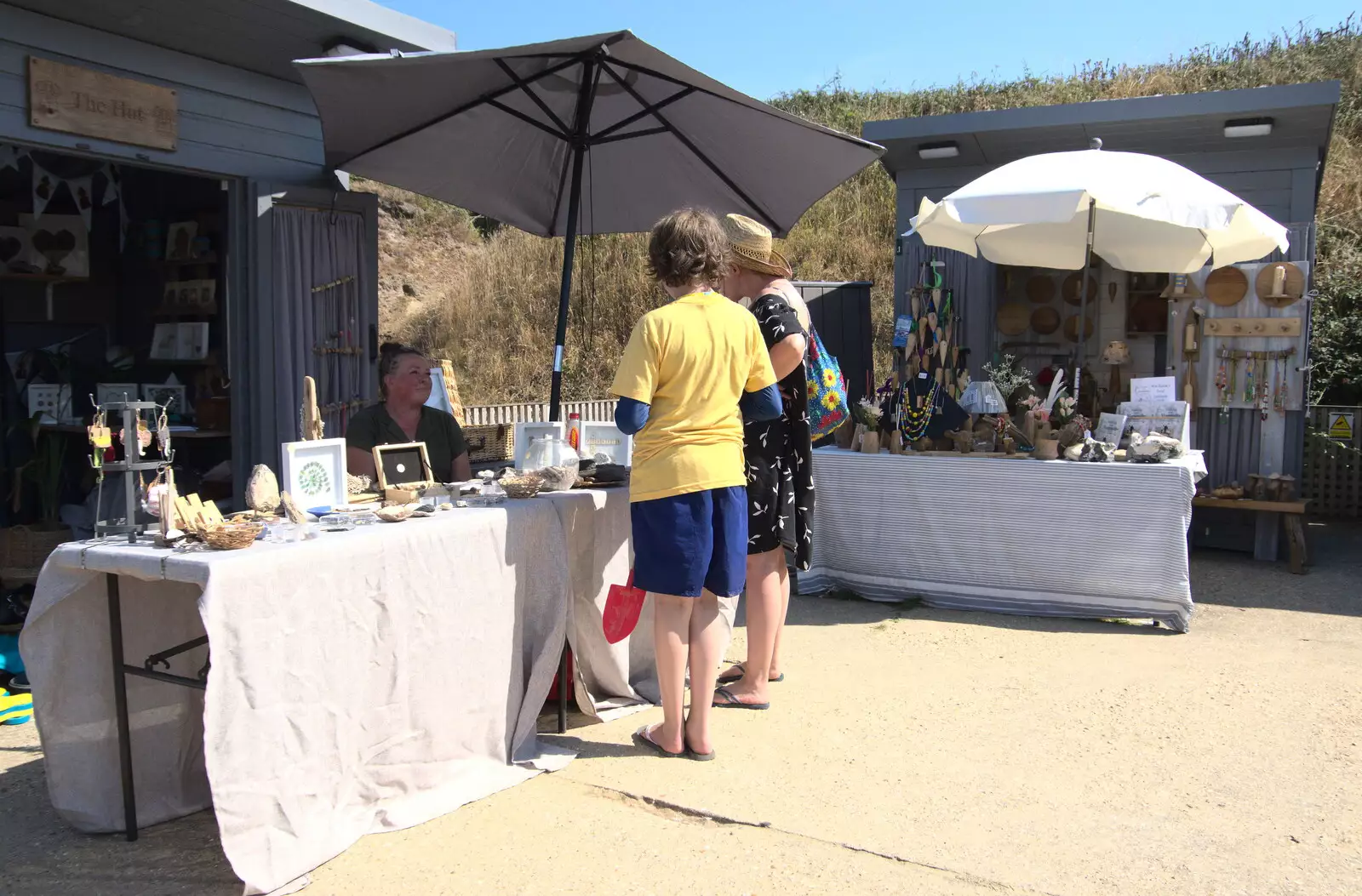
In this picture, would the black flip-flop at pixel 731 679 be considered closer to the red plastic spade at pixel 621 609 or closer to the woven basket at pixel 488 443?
the red plastic spade at pixel 621 609

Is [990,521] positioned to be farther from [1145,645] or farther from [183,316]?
[183,316]

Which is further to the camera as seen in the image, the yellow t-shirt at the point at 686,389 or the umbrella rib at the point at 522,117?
the umbrella rib at the point at 522,117

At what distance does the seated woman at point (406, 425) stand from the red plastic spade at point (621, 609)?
907 millimetres

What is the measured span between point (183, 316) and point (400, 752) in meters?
5.12

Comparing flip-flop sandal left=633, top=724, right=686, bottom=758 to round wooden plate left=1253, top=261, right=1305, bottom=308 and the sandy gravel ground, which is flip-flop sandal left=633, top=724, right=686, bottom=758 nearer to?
the sandy gravel ground

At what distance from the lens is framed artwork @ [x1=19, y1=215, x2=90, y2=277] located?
662 cm

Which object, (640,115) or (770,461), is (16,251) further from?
(770,461)

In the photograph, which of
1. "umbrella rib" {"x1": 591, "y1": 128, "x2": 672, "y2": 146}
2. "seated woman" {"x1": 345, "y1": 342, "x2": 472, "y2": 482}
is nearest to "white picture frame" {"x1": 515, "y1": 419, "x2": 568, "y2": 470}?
"seated woman" {"x1": 345, "y1": 342, "x2": 472, "y2": 482}

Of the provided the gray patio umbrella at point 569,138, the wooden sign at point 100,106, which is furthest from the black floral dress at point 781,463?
the wooden sign at point 100,106

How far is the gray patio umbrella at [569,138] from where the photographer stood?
396 centimetres

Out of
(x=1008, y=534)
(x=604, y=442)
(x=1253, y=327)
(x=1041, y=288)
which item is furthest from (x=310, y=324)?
(x=1253, y=327)

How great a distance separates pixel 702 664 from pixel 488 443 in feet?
9.67

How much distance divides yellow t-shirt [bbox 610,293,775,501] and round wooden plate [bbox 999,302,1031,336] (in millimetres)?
5265

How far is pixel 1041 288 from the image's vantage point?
26.4ft
